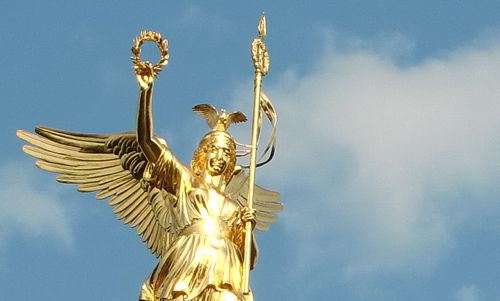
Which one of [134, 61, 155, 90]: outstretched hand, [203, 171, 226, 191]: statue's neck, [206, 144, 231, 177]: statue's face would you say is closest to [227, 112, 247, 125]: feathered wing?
[206, 144, 231, 177]: statue's face

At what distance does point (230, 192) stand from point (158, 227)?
1134mm

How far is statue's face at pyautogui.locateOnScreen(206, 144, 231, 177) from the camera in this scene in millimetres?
30656

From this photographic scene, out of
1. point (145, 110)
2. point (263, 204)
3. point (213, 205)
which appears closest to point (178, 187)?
point (213, 205)

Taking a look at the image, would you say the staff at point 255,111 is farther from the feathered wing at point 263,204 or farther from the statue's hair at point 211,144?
the feathered wing at point 263,204

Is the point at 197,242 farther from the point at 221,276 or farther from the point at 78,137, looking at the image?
the point at 78,137

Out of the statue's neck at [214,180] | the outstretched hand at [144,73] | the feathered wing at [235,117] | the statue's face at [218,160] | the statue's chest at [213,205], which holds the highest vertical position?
the feathered wing at [235,117]

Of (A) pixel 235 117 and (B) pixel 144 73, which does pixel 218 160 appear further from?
(B) pixel 144 73

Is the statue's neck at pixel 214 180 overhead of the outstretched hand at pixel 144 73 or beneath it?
beneath

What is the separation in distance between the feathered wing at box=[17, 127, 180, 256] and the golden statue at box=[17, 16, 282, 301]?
0.01m

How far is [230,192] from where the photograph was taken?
103ft

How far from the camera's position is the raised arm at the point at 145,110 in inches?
1177

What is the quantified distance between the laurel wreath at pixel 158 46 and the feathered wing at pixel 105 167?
49.8 inches

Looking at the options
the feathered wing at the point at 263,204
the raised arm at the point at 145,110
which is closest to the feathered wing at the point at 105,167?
the raised arm at the point at 145,110

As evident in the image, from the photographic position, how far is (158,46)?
99.0ft
